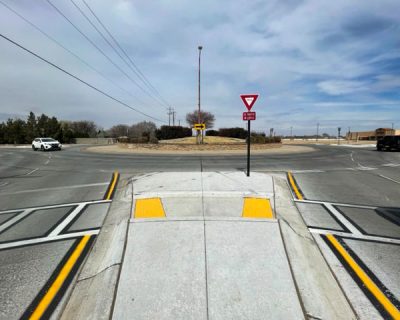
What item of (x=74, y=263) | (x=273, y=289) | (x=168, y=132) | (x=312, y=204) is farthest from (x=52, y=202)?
(x=168, y=132)

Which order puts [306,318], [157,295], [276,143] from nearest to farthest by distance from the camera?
[306,318] < [157,295] < [276,143]

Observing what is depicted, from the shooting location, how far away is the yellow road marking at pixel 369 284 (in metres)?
2.85

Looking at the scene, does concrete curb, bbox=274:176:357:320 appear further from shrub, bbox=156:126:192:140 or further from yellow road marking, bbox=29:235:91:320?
shrub, bbox=156:126:192:140

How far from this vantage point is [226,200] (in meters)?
6.20

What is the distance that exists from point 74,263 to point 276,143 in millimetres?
33641

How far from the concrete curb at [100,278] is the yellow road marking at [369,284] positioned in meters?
3.12

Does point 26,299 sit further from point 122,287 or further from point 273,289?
point 273,289

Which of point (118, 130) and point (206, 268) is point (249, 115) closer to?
point (206, 268)

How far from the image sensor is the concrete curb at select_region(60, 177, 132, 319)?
2.82 meters

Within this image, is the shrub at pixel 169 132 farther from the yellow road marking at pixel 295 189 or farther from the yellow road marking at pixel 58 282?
the yellow road marking at pixel 58 282

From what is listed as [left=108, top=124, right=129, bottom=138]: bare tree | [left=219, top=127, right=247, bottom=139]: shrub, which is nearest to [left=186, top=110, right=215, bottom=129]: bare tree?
[left=219, top=127, right=247, bottom=139]: shrub

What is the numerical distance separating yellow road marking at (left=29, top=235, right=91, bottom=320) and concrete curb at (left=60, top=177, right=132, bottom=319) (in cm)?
21

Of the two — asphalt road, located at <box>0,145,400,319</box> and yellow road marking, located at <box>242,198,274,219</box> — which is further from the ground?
yellow road marking, located at <box>242,198,274,219</box>

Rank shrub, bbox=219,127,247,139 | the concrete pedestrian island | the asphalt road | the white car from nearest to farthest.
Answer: the concrete pedestrian island
the asphalt road
the white car
shrub, bbox=219,127,247,139
